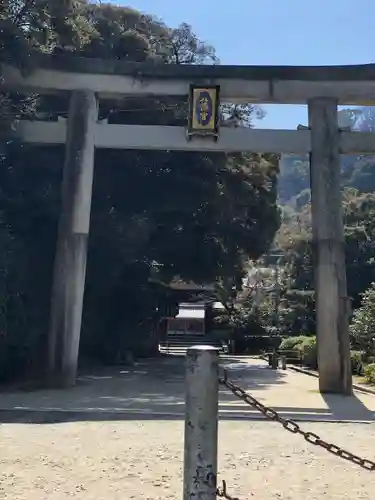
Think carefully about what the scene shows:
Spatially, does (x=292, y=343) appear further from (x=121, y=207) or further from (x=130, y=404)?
(x=130, y=404)

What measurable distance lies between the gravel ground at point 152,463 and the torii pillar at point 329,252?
410 centimetres

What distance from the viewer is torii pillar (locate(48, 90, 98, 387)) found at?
1284 cm

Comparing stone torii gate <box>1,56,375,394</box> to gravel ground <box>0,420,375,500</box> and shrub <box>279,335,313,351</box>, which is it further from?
shrub <box>279,335,313,351</box>

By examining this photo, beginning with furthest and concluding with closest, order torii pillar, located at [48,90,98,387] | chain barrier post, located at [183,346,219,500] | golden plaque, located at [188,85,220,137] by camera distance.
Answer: golden plaque, located at [188,85,220,137] < torii pillar, located at [48,90,98,387] < chain barrier post, located at [183,346,219,500]

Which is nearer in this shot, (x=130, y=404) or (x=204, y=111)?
(x=130, y=404)

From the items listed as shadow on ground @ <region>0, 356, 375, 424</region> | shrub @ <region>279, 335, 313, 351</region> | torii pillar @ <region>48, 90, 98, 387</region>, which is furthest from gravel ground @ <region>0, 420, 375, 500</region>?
shrub @ <region>279, 335, 313, 351</region>

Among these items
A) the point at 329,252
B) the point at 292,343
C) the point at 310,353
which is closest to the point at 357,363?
the point at 310,353

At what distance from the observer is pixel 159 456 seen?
636cm

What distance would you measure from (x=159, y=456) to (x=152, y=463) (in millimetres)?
330

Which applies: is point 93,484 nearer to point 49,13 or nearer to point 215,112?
point 215,112

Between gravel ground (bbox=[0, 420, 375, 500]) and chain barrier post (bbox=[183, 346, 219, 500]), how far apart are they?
1.67 metres

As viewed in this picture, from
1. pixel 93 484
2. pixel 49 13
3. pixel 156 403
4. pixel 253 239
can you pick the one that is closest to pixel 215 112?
pixel 49 13

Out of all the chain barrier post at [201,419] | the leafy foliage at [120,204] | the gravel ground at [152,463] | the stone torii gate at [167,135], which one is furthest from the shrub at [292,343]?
Result: the chain barrier post at [201,419]

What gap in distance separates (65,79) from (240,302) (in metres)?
25.2
